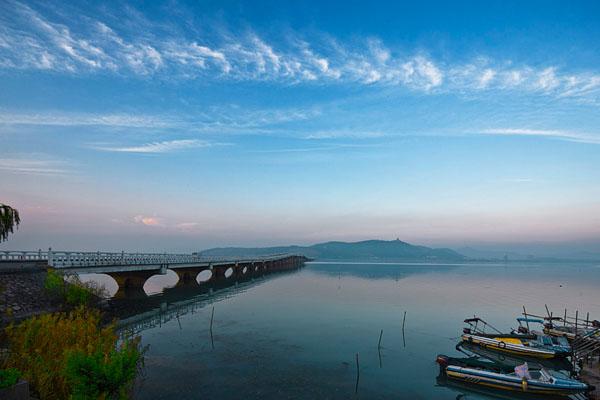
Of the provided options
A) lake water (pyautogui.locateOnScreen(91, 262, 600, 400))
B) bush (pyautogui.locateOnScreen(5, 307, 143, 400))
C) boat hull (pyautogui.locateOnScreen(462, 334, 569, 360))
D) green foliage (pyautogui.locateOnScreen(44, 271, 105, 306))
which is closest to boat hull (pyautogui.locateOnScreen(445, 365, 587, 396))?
lake water (pyautogui.locateOnScreen(91, 262, 600, 400))

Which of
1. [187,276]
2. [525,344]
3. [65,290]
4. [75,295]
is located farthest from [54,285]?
[187,276]

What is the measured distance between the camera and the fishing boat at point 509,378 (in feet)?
69.1

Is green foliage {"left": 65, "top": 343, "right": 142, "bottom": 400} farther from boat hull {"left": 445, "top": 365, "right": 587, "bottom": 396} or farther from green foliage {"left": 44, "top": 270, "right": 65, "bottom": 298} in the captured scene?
green foliage {"left": 44, "top": 270, "right": 65, "bottom": 298}

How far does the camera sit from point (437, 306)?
54.7 meters

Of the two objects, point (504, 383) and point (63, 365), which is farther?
point (504, 383)

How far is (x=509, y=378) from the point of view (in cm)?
2188

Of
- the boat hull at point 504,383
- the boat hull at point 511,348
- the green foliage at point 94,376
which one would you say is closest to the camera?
the green foliage at point 94,376

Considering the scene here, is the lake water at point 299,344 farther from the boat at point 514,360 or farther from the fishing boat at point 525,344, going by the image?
the fishing boat at point 525,344

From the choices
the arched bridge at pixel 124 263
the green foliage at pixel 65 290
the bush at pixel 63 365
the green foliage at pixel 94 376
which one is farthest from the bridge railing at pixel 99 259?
the green foliage at pixel 94 376

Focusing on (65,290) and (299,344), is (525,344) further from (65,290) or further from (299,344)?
(65,290)

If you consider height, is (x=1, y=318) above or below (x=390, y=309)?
above

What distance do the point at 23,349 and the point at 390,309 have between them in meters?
44.3

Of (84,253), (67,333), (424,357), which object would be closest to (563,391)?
(424,357)

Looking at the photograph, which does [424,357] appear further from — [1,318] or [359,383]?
[1,318]
